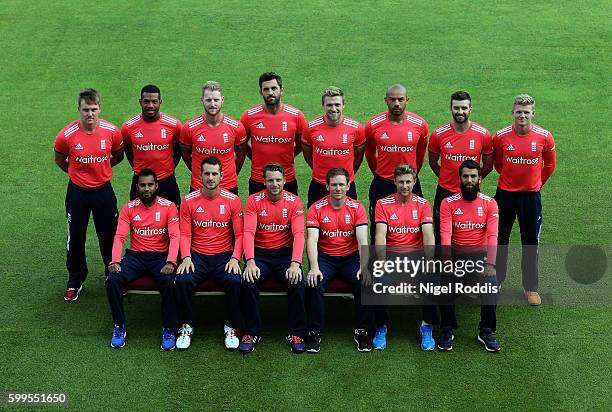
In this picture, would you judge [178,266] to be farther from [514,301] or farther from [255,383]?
[514,301]

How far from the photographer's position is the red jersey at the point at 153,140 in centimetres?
960

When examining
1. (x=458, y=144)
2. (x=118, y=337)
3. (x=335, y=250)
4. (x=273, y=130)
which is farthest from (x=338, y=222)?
(x=118, y=337)

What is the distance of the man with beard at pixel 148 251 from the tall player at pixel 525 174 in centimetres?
333

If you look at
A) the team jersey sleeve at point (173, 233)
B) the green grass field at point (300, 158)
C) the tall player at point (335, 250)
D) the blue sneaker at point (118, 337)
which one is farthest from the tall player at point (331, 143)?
the blue sneaker at point (118, 337)

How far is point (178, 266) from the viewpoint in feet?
29.1

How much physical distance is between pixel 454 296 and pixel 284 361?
1793 millimetres

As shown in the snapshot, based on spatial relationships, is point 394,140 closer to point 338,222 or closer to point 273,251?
point 338,222

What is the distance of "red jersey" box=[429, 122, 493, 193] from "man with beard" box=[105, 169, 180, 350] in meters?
2.78

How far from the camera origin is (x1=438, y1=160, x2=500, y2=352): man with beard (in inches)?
340

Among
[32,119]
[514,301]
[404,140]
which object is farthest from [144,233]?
[32,119]

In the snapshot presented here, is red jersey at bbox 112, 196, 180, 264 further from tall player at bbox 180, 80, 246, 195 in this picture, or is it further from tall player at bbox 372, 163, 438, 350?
tall player at bbox 372, 163, 438, 350

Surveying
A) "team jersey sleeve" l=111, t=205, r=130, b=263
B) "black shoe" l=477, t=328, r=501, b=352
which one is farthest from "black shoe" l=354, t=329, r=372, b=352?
"team jersey sleeve" l=111, t=205, r=130, b=263

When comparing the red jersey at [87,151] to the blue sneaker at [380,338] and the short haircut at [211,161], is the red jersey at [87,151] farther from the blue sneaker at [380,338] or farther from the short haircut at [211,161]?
the blue sneaker at [380,338]

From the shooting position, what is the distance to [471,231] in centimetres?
888
